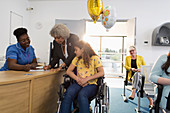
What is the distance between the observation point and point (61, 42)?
219 cm

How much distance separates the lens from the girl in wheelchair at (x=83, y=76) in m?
1.71

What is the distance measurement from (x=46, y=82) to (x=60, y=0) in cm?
372

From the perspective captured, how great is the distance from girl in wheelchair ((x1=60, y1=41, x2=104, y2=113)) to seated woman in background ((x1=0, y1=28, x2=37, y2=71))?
2.04 ft

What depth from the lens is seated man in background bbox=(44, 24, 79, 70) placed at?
2041mm

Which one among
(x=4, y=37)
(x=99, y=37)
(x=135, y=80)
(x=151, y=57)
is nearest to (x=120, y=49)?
(x=99, y=37)

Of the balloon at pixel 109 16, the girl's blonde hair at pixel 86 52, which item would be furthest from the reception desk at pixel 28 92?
the balloon at pixel 109 16

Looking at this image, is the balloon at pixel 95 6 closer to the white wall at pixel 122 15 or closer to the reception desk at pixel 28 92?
the reception desk at pixel 28 92

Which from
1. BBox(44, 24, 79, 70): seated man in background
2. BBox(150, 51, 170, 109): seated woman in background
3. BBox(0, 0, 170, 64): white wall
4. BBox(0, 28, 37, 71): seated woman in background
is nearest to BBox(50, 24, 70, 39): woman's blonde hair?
BBox(44, 24, 79, 70): seated man in background

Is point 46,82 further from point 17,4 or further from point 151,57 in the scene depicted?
point 151,57

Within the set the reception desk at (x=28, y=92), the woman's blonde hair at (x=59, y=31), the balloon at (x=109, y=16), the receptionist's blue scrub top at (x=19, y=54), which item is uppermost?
the balloon at (x=109, y=16)

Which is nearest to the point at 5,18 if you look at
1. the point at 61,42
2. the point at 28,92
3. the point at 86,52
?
the point at 61,42

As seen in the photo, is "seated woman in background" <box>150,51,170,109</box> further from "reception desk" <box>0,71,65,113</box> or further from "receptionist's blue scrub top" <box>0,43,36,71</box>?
"receptionist's blue scrub top" <box>0,43,36,71</box>

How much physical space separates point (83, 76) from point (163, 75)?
3.20 ft

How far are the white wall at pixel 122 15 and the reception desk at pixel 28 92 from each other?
10.4ft
